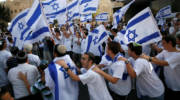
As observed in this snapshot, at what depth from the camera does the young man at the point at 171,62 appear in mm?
2559

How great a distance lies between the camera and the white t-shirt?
8.35 feet

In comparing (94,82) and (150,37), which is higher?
(150,37)

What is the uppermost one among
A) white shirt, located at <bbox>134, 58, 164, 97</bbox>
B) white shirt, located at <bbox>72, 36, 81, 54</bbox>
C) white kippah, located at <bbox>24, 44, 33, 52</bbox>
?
white kippah, located at <bbox>24, 44, 33, 52</bbox>

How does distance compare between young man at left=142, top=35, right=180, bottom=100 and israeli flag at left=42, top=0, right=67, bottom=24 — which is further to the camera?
israeli flag at left=42, top=0, right=67, bottom=24

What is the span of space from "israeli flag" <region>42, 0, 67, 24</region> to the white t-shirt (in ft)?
11.5

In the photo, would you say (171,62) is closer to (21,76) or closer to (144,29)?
(144,29)

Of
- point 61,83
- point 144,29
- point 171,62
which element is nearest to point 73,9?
point 144,29

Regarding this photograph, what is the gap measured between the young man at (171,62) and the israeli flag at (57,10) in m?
3.47

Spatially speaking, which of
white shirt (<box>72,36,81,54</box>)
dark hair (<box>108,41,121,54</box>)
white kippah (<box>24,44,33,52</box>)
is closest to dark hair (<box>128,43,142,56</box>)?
dark hair (<box>108,41,121,54</box>)

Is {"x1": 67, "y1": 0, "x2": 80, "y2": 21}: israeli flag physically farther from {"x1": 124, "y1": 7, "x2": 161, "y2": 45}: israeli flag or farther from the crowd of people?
the crowd of people

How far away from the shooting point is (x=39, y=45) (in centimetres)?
888

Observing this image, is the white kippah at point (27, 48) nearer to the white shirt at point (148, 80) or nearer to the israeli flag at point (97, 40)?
the israeli flag at point (97, 40)

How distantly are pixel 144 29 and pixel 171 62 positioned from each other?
954mm

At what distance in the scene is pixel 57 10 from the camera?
17.8ft
